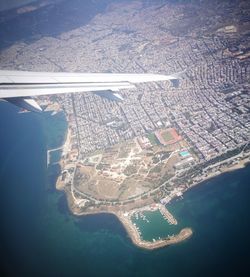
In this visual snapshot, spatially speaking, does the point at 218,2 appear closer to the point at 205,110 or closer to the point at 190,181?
the point at 205,110

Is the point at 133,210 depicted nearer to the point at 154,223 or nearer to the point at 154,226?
the point at 154,223

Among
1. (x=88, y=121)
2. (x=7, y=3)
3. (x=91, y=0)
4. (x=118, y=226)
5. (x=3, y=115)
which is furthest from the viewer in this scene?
(x=91, y=0)

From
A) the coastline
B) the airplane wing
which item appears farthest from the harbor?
the airplane wing

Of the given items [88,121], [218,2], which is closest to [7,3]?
[218,2]

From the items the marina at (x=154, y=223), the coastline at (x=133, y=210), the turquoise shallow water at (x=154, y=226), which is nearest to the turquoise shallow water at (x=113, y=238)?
the coastline at (x=133, y=210)

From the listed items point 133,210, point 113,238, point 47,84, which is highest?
point 47,84

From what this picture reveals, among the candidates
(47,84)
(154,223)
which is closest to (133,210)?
(154,223)

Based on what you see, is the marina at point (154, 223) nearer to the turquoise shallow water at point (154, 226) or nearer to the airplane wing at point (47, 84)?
the turquoise shallow water at point (154, 226)
